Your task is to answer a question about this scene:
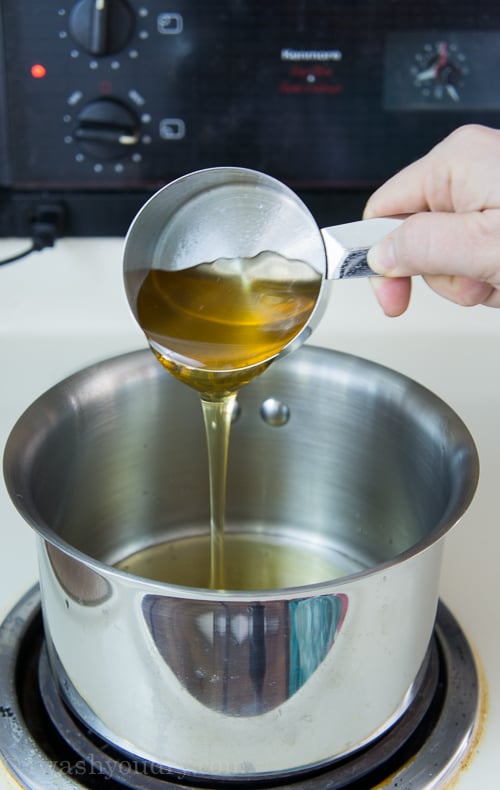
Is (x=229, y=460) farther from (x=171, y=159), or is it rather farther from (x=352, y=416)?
(x=171, y=159)

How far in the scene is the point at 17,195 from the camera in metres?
0.80

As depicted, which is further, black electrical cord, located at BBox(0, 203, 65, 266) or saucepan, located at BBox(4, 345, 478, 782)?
black electrical cord, located at BBox(0, 203, 65, 266)

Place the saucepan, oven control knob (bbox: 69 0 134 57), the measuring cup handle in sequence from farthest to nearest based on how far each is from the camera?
oven control knob (bbox: 69 0 134 57) → the measuring cup handle → the saucepan

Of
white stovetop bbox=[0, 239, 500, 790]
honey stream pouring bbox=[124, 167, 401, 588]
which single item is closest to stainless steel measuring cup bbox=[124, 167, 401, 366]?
honey stream pouring bbox=[124, 167, 401, 588]

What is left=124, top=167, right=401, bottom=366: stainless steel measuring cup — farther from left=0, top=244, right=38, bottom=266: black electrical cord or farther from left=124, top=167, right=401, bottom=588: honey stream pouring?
left=0, top=244, right=38, bottom=266: black electrical cord

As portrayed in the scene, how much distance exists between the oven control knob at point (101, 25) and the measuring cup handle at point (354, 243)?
299 mm

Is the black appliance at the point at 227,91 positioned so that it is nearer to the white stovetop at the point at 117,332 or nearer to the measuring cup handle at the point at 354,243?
the white stovetop at the point at 117,332

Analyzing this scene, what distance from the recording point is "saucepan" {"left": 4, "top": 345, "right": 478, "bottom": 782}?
0.43 meters

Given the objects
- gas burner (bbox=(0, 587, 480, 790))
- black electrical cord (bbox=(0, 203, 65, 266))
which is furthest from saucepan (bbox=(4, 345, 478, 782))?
black electrical cord (bbox=(0, 203, 65, 266))

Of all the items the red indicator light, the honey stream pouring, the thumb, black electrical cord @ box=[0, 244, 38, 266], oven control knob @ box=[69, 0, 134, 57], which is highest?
oven control knob @ box=[69, 0, 134, 57]

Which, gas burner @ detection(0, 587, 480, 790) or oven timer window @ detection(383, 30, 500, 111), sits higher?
oven timer window @ detection(383, 30, 500, 111)

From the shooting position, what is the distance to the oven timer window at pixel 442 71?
0.76 m

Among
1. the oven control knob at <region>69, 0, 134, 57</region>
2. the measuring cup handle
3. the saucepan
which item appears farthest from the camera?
the oven control knob at <region>69, 0, 134, 57</region>

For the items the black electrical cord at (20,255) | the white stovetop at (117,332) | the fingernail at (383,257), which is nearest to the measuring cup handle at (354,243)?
the fingernail at (383,257)
